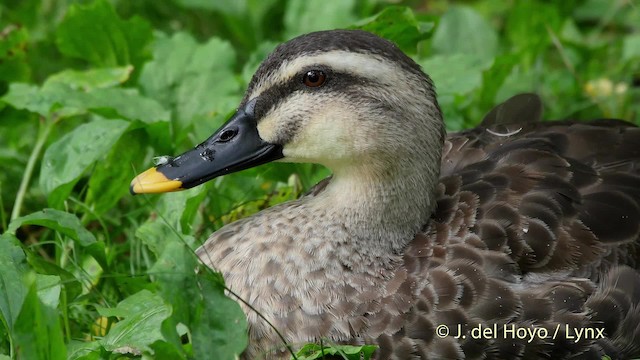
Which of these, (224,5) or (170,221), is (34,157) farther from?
(224,5)

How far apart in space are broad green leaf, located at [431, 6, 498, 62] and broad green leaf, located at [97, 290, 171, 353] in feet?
8.34

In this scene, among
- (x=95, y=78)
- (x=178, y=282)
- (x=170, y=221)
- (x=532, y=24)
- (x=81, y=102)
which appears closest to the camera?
(x=178, y=282)

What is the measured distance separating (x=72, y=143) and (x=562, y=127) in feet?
5.84

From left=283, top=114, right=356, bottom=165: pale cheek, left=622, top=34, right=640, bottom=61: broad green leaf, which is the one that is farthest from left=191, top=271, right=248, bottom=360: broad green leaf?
left=622, top=34, right=640, bottom=61: broad green leaf

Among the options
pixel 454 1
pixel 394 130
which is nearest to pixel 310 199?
pixel 394 130

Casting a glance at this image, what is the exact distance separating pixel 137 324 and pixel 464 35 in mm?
2829

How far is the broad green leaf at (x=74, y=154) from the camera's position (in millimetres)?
3871

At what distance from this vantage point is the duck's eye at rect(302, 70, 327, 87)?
129 inches

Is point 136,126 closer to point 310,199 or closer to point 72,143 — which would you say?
point 72,143

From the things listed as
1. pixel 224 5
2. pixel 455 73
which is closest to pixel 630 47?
pixel 455 73

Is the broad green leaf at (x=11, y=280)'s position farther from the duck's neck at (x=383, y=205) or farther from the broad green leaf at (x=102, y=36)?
the broad green leaf at (x=102, y=36)

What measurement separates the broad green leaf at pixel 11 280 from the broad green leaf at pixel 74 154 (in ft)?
2.27

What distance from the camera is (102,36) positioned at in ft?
15.7

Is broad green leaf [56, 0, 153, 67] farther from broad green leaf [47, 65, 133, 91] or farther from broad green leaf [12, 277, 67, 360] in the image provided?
broad green leaf [12, 277, 67, 360]
